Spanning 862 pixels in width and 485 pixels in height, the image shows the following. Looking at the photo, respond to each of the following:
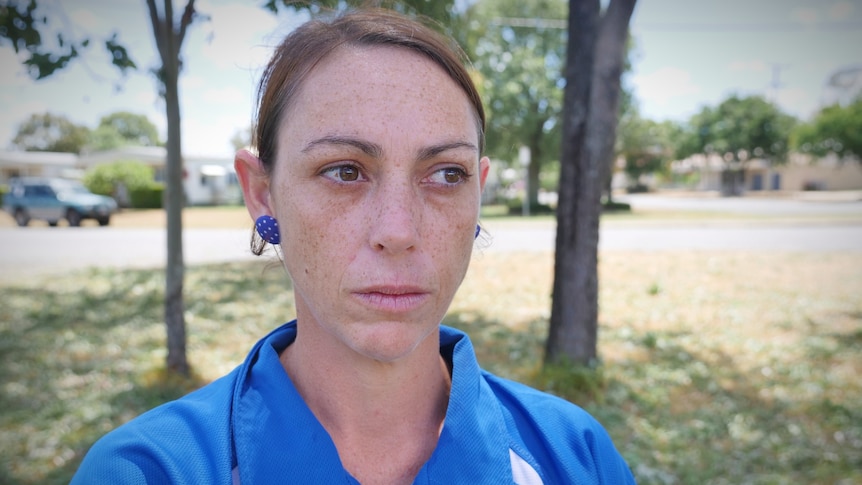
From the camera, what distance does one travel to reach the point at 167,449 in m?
1.11

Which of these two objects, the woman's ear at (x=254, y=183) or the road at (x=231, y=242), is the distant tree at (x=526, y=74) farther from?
the woman's ear at (x=254, y=183)

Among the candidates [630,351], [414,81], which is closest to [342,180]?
[414,81]

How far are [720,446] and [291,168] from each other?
393cm

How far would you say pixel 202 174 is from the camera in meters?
40.9

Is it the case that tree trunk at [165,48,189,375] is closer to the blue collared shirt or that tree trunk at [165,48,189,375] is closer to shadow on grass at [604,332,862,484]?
shadow on grass at [604,332,862,484]

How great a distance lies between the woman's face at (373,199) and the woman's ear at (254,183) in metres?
0.10

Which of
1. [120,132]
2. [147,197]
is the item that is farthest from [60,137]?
[147,197]

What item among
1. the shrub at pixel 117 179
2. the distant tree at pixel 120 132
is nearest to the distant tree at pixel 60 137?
the distant tree at pixel 120 132

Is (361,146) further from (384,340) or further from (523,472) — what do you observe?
(523,472)

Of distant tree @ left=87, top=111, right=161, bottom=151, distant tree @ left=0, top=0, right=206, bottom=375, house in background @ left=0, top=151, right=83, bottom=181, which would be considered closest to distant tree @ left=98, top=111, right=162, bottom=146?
distant tree @ left=87, top=111, right=161, bottom=151

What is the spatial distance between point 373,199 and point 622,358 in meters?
5.09

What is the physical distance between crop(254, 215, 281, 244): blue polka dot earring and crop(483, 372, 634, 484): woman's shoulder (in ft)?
2.19

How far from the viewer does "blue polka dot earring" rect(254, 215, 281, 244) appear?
53.3 inches

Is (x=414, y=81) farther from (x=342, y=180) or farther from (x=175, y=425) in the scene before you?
(x=175, y=425)
